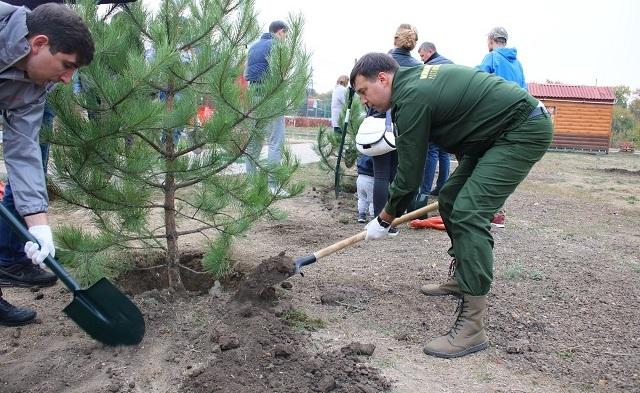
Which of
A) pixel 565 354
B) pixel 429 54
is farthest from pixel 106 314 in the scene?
pixel 429 54

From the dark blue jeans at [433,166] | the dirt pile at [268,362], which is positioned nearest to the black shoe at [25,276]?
the dirt pile at [268,362]

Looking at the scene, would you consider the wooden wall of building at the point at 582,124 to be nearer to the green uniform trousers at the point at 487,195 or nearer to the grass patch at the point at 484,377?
the green uniform trousers at the point at 487,195

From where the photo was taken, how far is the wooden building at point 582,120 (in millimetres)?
21750

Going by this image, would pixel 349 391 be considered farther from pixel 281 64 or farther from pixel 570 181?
pixel 570 181

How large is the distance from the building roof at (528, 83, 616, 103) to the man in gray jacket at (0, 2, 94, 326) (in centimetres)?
2197

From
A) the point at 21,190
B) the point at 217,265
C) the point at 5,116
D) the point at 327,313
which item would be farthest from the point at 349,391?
the point at 5,116

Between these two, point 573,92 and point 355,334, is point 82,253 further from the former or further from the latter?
point 573,92

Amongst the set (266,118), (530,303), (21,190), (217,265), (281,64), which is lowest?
(530,303)

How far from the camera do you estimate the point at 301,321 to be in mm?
2920

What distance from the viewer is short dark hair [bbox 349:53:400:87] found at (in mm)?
2682

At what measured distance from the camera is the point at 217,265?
3080 millimetres

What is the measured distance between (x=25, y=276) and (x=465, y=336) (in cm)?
255

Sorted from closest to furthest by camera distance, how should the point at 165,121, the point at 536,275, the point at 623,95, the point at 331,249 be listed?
the point at 165,121
the point at 331,249
the point at 536,275
the point at 623,95

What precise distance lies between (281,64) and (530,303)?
6.54ft
